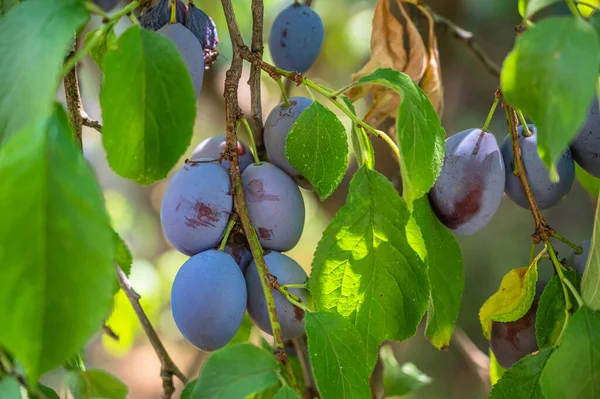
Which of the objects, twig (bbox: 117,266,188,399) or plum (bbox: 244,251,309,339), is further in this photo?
twig (bbox: 117,266,188,399)

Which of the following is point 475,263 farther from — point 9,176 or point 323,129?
point 9,176

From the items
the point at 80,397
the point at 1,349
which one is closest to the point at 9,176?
the point at 1,349

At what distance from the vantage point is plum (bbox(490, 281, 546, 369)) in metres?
0.54

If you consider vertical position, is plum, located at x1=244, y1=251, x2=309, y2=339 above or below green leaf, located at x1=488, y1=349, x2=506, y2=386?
above

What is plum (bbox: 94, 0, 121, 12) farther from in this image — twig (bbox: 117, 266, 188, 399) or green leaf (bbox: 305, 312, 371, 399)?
green leaf (bbox: 305, 312, 371, 399)

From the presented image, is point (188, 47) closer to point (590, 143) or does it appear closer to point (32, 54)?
point (32, 54)

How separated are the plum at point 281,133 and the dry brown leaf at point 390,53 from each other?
0.52 ft

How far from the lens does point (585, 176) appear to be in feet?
2.17

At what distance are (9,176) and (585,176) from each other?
1.91 ft

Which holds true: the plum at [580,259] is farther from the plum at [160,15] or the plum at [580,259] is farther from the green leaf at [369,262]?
the plum at [160,15]

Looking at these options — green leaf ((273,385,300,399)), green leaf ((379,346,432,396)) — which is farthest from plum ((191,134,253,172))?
green leaf ((379,346,432,396))

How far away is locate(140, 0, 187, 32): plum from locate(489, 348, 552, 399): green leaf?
386 mm

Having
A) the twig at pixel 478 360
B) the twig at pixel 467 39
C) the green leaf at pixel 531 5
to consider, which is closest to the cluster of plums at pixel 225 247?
the green leaf at pixel 531 5

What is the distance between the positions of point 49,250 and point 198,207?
0.76 feet
